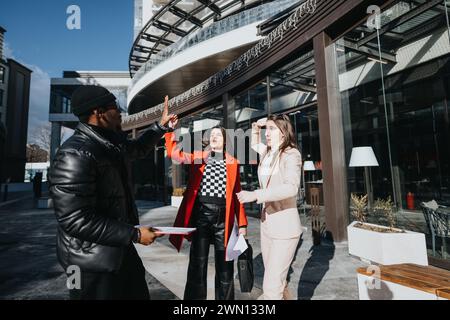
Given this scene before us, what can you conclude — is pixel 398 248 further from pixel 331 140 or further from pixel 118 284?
pixel 118 284

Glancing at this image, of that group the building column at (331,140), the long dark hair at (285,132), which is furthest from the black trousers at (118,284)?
the building column at (331,140)

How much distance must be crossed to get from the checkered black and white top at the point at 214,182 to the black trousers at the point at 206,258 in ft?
0.28

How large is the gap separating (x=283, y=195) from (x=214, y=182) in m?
1.00

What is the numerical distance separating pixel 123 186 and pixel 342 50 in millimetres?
6314

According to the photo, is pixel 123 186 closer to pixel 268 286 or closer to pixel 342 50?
pixel 268 286

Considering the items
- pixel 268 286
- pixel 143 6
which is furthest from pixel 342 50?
pixel 143 6

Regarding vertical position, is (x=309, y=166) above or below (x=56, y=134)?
below

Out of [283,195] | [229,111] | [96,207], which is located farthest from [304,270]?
[229,111]

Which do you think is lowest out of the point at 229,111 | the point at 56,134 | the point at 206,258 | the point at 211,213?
the point at 206,258

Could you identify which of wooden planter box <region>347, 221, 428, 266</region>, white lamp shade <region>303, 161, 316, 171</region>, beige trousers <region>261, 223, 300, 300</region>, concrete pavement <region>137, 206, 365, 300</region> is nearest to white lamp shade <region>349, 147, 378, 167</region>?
concrete pavement <region>137, 206, 365, 300</region>

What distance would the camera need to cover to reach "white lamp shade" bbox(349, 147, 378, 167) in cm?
557

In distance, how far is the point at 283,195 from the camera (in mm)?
2025

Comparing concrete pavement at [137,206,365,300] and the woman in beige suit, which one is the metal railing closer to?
concrete pavement at [137,206,365,300]

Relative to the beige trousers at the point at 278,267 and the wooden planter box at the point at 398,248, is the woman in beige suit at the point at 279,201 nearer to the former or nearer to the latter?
the beige trousers at the point at 278,267
